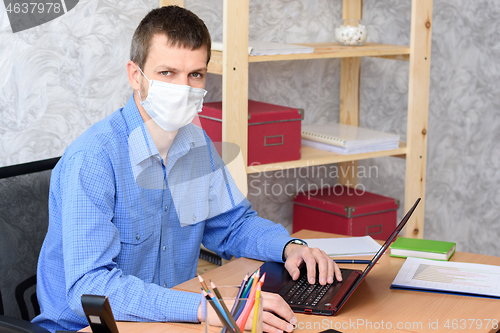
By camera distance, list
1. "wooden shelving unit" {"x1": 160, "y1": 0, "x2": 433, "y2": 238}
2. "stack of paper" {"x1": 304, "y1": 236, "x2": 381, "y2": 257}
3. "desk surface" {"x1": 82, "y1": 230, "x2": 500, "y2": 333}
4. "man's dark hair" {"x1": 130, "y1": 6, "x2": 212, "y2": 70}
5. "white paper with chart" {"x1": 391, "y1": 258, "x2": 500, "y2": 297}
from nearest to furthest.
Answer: "desk surface" {"x1": 82, "y1": 230, "x2": 500, "y2": 333} < "white paper with chart" {"x1": 391, "y1": 258, "x2": 500, "y2": 297} < "man's dark hair" {"x1": 130, "y1": 6, "x2": 212, "y2": 70} < "stack of paper" {"x1": 304, "y1": 236, "x2": 381, "y2": 257} < "wooden shelving unit" {"x1": 160, "y1": 0, "x2": 433, "y2": 238}

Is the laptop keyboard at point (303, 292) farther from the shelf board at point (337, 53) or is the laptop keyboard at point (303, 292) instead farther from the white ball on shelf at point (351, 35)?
the white ball on shelf at point (351, 35)

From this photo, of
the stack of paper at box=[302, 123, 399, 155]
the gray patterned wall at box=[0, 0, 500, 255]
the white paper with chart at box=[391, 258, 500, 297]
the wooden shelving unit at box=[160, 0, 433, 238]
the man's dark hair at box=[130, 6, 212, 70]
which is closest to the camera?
the white paper with chart at box=[391, 258, 500, 297]

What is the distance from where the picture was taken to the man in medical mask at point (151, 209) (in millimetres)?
1095

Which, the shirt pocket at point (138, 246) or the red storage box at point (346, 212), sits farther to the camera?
the red storage box at point (346, 212)

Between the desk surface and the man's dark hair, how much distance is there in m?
0.55

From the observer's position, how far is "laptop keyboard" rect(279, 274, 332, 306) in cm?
113

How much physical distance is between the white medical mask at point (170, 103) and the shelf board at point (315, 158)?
22.8 inches

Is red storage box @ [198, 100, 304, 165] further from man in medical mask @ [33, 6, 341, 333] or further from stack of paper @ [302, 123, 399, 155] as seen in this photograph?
man in medical mask @ [33, 6, 341, 333]

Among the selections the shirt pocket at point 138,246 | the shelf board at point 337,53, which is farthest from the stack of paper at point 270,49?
the shirt pocket at point 138,246

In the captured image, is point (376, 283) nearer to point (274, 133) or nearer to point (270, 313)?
point (270, 313)

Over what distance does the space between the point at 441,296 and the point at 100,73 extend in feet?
4.46

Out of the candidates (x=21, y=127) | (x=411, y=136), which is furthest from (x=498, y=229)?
(x=21, y=127)

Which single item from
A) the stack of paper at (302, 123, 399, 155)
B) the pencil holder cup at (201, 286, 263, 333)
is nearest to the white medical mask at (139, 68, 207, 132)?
the pencil holder cup at (201, 286, 263, 333)

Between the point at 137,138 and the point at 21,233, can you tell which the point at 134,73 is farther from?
the point at 21,233
